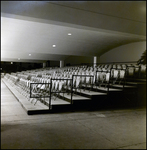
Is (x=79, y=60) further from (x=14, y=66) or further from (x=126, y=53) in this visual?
(x=14, y=66)

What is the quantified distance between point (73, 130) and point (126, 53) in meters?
11.0

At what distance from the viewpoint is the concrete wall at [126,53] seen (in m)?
13.0

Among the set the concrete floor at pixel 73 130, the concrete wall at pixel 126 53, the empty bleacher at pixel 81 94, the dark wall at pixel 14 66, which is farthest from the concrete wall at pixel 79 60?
the concrete floor at pixel 73 130

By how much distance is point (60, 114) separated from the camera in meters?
5.93

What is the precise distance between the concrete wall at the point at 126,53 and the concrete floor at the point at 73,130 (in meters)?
7.83

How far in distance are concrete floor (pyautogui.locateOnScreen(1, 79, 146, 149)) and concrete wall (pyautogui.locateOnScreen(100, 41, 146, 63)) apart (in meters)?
7.83

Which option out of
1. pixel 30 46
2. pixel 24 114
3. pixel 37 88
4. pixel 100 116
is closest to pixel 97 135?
pixel 100 116

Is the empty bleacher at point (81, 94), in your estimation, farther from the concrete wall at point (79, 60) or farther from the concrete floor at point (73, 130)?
the concrete wall at point (79, 60)

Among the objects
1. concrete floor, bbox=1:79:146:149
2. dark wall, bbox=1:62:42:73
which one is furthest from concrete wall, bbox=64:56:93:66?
concrete floor, bbox=1:79:146:149

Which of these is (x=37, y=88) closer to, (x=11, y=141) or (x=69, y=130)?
(x=69, y=130)

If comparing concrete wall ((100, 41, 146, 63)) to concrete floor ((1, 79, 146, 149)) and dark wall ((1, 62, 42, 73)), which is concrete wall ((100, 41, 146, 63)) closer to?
concrete floor ((1, 79, 146, 149))

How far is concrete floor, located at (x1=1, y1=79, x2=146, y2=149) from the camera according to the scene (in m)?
3.56

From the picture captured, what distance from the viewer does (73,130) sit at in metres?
4.41

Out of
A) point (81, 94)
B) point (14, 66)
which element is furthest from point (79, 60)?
point (81, 94)
